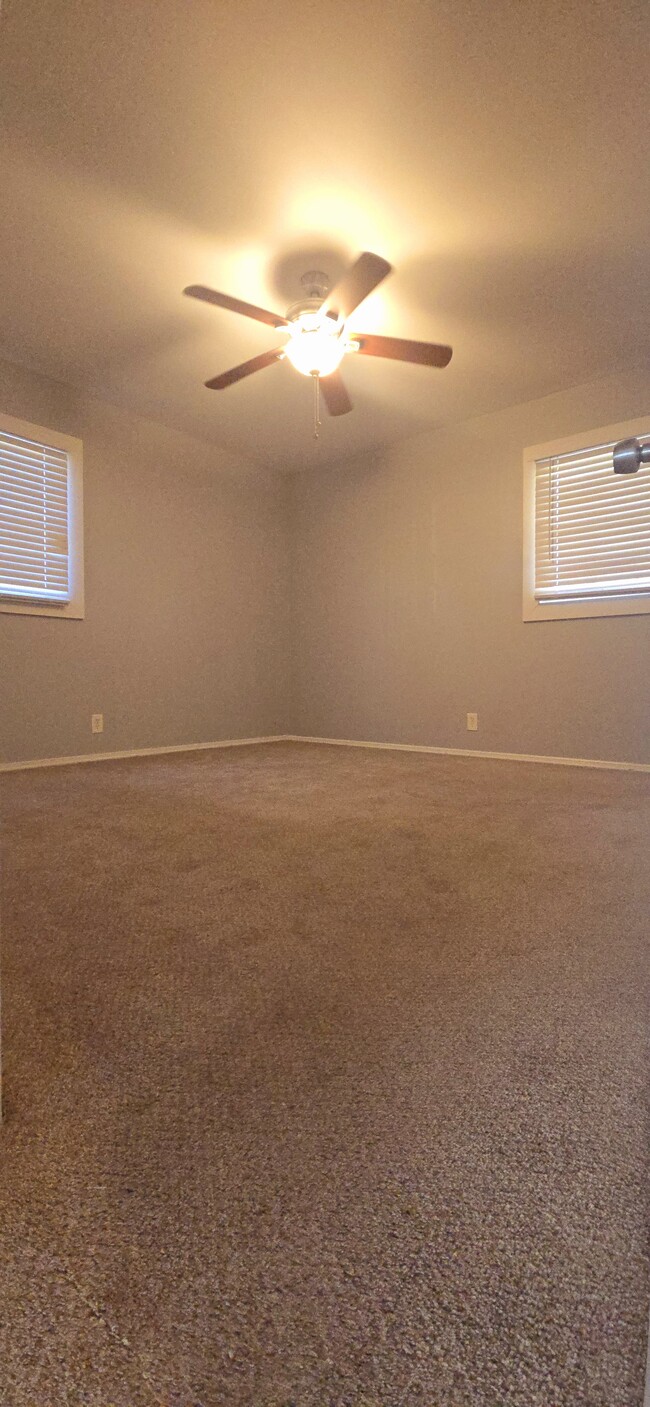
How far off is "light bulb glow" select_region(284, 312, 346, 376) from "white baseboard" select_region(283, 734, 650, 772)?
239 cm

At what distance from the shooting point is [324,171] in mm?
2012

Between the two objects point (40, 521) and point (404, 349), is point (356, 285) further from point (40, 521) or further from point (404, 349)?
point (40, 521)

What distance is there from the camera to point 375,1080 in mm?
698

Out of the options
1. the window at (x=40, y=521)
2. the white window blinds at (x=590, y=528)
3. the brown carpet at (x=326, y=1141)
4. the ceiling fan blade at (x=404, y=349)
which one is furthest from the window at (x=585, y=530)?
the window at (x=40, y=521)

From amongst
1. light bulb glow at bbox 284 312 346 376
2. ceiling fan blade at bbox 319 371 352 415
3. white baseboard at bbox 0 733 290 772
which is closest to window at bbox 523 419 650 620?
ceiling fan blade at bbox 319 371 352 415

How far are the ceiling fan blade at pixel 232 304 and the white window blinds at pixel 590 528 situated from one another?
6.70 feet

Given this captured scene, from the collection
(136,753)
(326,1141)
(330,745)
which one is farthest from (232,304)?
(330,745)

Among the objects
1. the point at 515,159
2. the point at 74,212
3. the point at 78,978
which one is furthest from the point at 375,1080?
the point at 74,212

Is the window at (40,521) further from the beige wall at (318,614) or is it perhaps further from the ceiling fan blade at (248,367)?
the ceiling fan blade at (248,367)

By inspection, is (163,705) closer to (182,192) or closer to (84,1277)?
(182,192)

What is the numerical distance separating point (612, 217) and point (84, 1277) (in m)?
3.11

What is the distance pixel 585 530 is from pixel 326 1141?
363cm

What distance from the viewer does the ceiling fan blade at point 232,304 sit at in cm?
209

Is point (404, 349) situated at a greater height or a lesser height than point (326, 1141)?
greater
